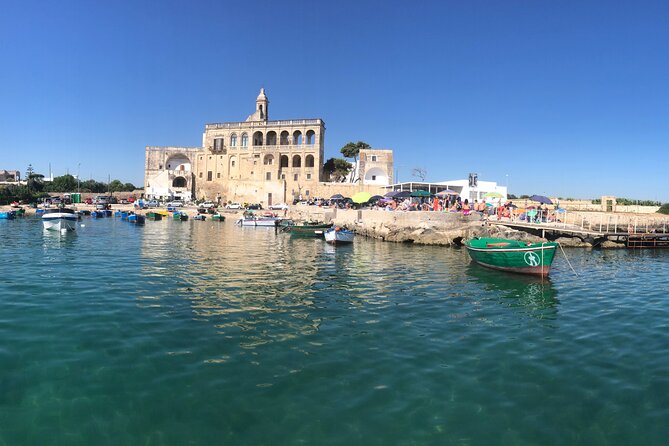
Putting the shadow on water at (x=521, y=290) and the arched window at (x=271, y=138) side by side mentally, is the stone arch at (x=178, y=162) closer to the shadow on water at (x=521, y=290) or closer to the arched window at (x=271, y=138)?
the arched window at (x=271, y=138)

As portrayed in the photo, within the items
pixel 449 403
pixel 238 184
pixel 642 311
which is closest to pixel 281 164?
pixel 238 184

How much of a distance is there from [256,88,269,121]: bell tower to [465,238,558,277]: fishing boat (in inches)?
2397

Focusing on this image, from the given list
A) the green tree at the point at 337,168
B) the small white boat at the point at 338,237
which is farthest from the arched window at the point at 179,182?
the small white boat at the point at 338,237

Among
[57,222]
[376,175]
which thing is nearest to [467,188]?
[376,175]

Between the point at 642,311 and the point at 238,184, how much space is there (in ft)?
215

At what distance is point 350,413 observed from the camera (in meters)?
6.25

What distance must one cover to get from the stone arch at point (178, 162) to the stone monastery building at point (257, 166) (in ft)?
0.58

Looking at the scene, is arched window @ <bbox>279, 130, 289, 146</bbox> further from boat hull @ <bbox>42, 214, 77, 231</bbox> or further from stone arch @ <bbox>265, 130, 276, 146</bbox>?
boat hull @ <bbox>42, 214, 77, 231</bbox>

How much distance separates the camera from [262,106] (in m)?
75.5

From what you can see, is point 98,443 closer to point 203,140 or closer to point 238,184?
point 238,184

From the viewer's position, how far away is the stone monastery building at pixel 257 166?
6706 centimetres

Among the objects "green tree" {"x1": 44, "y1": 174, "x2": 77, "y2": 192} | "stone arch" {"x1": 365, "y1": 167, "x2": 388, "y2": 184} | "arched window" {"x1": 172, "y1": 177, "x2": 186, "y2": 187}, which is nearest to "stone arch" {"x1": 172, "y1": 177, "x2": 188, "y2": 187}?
"arched window" {"x1": 172, "y1": 177, "x2": 186, "y2": 187}

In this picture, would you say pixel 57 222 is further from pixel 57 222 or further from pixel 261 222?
pixel 261 222

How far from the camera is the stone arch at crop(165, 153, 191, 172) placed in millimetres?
80562
